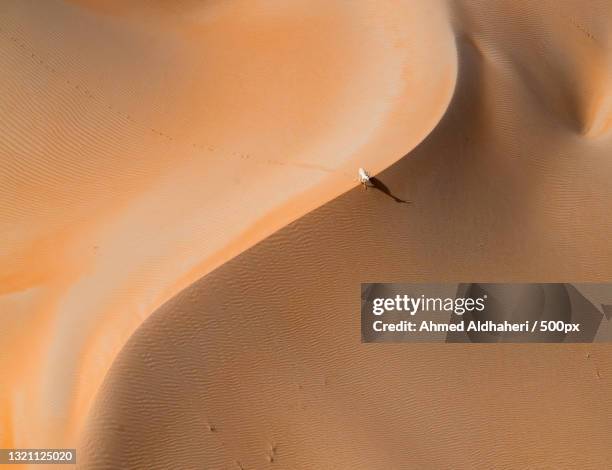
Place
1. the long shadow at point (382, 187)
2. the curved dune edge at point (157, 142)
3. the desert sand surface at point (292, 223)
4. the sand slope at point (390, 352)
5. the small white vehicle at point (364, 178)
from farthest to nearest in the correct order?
the long shadow at point (382, 187), the small white vehicle at point (364, 178), the curved dune edge at point (157, 142), the desert sand surface at point (292, 223), the sand slope at point (390, 352)

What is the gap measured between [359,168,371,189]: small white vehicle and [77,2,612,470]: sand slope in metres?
0.17

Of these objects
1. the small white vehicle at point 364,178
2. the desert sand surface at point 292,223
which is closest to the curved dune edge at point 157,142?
the desert sand surface at point 292,223

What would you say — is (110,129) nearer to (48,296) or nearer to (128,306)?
(48,296)

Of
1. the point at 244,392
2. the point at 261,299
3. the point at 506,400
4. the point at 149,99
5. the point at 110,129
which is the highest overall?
the point at 149,99

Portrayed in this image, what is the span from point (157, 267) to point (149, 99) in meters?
4.21

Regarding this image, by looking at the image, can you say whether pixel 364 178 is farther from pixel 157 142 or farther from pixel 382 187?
pixel 157 142

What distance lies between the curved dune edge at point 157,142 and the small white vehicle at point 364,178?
0.26 metres

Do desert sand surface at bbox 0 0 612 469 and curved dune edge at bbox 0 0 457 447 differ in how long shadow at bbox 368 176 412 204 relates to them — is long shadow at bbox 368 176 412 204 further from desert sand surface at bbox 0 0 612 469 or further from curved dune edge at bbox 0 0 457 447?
curved dune edge at bbox 0 0 457 447

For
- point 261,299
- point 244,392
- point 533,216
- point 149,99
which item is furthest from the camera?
point 149,99

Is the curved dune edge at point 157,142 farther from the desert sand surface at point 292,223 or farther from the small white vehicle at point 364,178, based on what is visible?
the small white vehicle at point 364,178

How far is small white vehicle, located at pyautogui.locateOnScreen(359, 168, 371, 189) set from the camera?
7590mm

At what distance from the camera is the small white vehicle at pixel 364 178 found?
7.59 m

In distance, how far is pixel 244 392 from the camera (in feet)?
21.9

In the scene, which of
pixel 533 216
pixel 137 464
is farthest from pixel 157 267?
pixel 533 216
